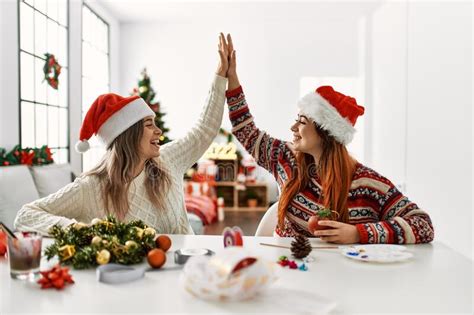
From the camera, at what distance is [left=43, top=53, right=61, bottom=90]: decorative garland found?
4.91 m

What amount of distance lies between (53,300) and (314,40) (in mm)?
7120

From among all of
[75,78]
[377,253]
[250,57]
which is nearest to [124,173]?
[377,253]

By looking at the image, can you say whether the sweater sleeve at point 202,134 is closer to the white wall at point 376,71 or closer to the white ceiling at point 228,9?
the white wall at point 376,71

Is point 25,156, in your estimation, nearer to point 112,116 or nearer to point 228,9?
point 112,116

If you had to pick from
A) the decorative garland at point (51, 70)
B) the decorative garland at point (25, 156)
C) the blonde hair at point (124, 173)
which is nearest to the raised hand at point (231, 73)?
A: the blonde hair at point (124, 173)

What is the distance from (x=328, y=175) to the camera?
6.14 feet

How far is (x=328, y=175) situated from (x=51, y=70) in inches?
155

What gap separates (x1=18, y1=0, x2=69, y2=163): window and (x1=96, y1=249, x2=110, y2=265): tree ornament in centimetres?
353

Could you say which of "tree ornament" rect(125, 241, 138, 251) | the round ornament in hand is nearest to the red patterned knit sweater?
the round ornament in hand

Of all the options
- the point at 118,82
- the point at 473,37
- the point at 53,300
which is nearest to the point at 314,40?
the point at 118,82

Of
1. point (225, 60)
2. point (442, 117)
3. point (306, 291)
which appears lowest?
point (306, 291)

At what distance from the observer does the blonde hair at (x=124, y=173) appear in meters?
1.93

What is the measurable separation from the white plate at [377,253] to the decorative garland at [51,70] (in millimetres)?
4199

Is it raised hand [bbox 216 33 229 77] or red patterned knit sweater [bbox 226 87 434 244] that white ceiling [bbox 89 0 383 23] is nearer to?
raised hand [bbox 216 33 229 77]
